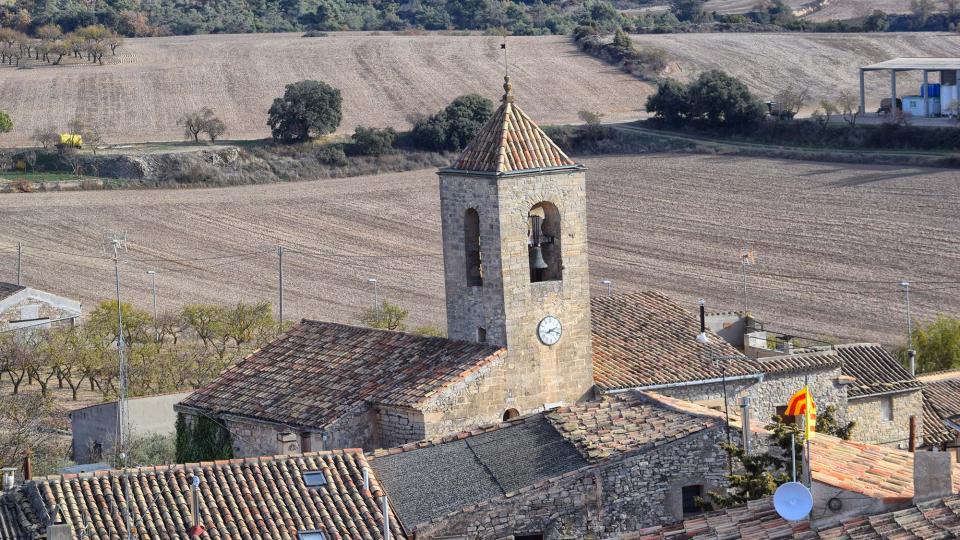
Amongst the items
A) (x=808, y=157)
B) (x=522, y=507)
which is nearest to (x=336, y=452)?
(x=522, y=507)

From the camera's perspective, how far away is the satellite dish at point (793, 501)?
A: 1781 cm

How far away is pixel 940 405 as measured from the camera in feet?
121

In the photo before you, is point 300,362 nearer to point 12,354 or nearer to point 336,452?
point 336,452

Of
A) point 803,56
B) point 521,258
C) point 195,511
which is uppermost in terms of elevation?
point 803,56

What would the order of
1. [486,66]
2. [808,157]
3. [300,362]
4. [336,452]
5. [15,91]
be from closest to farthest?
[336,452], [300,362], [808,157], [15,91], [486,66]

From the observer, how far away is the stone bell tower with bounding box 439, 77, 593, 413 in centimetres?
2827

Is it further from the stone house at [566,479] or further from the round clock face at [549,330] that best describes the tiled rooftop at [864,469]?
the round clock face at [549,330]

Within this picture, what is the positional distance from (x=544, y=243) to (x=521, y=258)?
0.88 metres

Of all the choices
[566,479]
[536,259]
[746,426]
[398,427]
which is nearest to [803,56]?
[536,259]

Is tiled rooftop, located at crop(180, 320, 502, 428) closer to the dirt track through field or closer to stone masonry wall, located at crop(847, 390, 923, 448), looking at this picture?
stone masonry wall, located at crop(847, 390, 923, 448)

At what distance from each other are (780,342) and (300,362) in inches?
537

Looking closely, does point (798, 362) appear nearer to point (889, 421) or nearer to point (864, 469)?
point (889, 421)

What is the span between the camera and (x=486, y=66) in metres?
89.1

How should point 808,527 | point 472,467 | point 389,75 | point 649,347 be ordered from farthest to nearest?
point 389,75 < point 649,347 < point 472,467 < point 808,527
